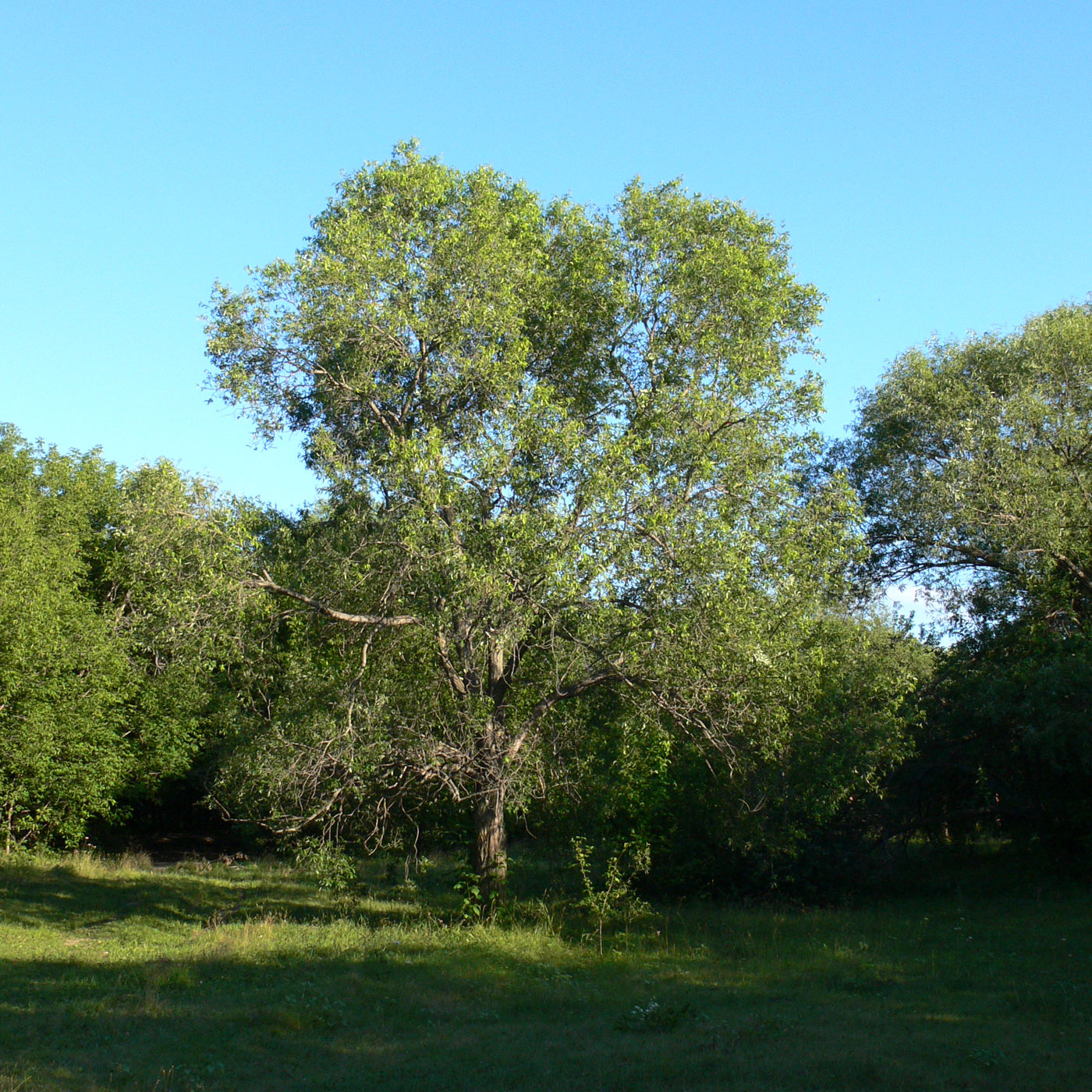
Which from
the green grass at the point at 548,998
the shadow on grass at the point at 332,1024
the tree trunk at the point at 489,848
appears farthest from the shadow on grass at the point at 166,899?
the shadow on grass at the point at 332,1024

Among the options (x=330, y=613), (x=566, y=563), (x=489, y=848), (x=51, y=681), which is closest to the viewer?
(x=566, y=563)

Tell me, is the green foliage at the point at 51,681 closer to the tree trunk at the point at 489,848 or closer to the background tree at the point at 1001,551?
the tree trunk at the point at 489,848

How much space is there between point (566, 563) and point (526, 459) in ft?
7.32

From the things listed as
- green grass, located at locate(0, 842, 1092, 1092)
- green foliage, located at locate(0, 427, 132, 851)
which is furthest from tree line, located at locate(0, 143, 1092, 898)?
green foliage, located at locate(0, 427, 132, 851)

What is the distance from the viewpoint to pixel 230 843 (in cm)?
3356

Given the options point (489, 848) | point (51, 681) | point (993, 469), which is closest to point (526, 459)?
point (489, 848)

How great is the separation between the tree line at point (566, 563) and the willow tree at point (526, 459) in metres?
0.06

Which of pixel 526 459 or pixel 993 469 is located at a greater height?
pixel 993 469

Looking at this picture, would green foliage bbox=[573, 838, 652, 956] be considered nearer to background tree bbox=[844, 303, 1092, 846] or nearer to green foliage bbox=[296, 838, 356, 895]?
green foliage bbox=[296, 838, 356, 895]

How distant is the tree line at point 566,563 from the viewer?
13.5 meters

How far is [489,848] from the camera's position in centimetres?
1554

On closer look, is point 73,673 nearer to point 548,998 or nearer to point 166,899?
point 166,899

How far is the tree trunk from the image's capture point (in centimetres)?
1532

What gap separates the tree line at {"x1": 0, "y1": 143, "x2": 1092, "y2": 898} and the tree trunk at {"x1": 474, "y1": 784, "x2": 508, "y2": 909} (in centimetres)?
7
